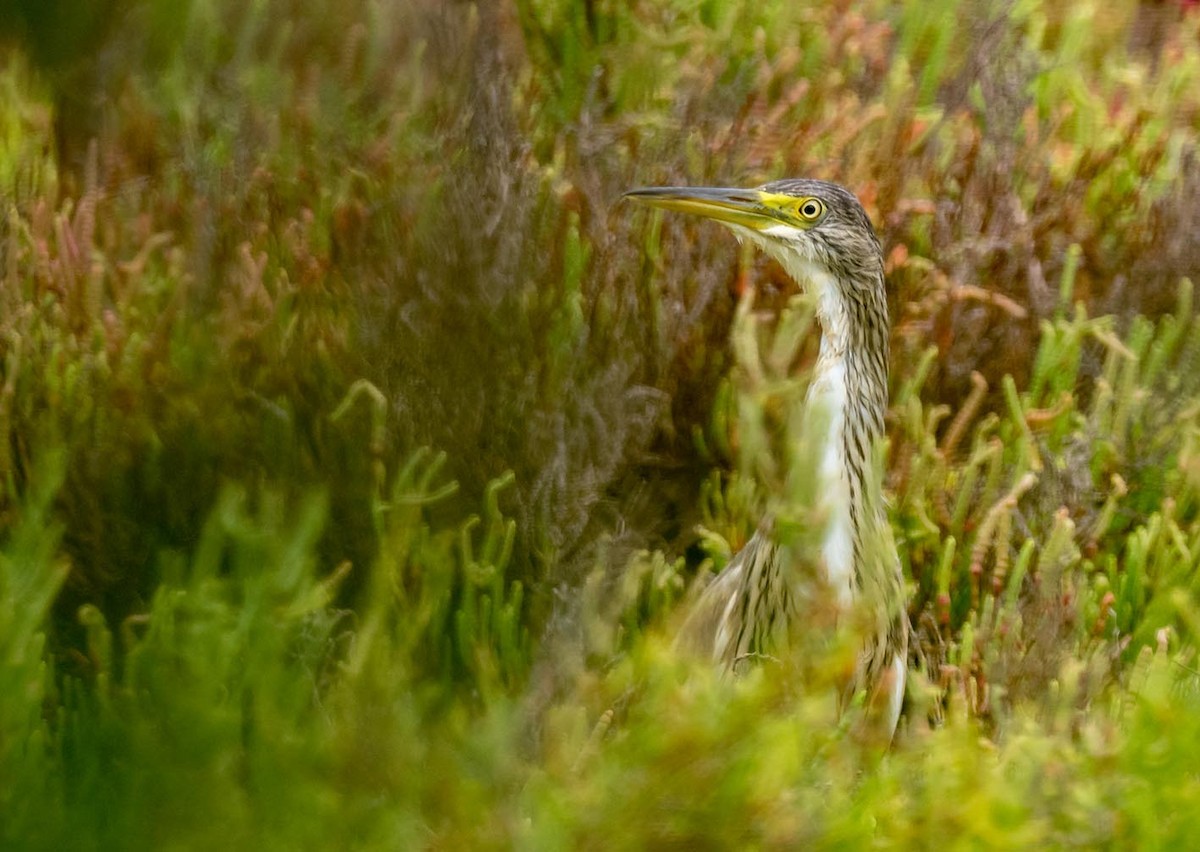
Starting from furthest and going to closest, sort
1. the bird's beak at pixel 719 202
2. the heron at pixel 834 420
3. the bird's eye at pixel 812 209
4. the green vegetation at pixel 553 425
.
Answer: the bird's eye at pixel 812 209
the bird's beak at pixel 719 202
the heron at pixel 834 420
the green vegetation at pixel 553 425

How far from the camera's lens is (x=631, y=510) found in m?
3.04

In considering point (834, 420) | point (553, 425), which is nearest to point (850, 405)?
point (834, 420)

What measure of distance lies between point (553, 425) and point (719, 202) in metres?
0.83

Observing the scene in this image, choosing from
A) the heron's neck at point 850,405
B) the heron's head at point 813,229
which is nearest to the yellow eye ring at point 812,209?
the heron's head at point 813,229

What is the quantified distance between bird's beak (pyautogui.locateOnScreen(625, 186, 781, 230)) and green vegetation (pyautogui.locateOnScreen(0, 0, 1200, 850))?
18 centimetres

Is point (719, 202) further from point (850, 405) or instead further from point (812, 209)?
point (850, 405)

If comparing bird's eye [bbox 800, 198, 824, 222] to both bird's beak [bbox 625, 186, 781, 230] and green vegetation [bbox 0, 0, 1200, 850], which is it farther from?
green vegetation [bbox 0, 0, 1200, 850]

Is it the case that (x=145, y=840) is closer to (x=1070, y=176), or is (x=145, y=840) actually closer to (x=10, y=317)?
(x=10, y=317)

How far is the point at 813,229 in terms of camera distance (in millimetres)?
3189

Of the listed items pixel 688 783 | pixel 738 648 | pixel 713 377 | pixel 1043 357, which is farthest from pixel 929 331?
pixel 688 783

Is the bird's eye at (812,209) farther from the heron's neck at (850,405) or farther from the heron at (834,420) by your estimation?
the heron's neck at (850,405)

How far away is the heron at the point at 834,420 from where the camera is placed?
2.91 metres

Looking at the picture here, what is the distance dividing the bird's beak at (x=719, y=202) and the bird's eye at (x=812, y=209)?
53 millimetres

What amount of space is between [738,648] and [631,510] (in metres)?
0.34
